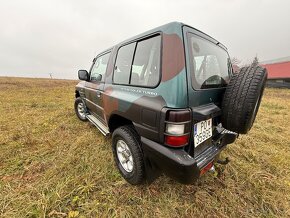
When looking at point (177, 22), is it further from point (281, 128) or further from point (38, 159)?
point (281, 128)

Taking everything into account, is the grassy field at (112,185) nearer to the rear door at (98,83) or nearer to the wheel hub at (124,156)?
the wheel hub at (124,156)

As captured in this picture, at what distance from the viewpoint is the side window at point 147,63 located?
164cm

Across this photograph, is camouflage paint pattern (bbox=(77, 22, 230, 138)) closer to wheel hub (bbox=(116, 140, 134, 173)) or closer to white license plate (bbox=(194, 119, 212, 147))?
white license plate (bbox=(194, 119, 212, 147))

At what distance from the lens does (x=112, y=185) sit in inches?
85.2

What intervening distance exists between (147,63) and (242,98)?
1.07m

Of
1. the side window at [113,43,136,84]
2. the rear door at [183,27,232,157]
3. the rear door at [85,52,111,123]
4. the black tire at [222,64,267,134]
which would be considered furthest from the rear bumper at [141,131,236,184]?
the rear door at [85,52,111,123]

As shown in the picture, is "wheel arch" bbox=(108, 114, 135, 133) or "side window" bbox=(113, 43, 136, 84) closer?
"side window" bbox=(113, 43, 136, 84)

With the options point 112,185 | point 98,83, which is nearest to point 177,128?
point 112,185

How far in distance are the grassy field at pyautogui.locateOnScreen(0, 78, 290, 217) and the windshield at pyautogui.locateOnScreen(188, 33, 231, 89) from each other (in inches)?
54.2

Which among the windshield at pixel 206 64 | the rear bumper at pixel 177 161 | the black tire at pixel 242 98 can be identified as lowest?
the rear bumper at pixel 177 161

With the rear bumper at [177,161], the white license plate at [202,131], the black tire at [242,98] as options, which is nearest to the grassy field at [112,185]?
the rear bumper at [177,161]

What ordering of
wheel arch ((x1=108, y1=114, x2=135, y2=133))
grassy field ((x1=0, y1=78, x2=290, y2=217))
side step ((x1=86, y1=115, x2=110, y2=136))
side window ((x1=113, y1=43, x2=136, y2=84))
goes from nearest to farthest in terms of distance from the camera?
1. grassy field ((x1=0, y1=78, x2=290, y2=217))
2. side window ((x1=113, y1=43, x2=136, y2=84))
3. wheel arch ((x1=108, y1=114, x2=135, y2=133))
4. side step ((x1=86, y1=115, x2=110, y2=136))

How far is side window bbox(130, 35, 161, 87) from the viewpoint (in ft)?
5.38

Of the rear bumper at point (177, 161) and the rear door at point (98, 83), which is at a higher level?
the rear door at point (98, 83)
